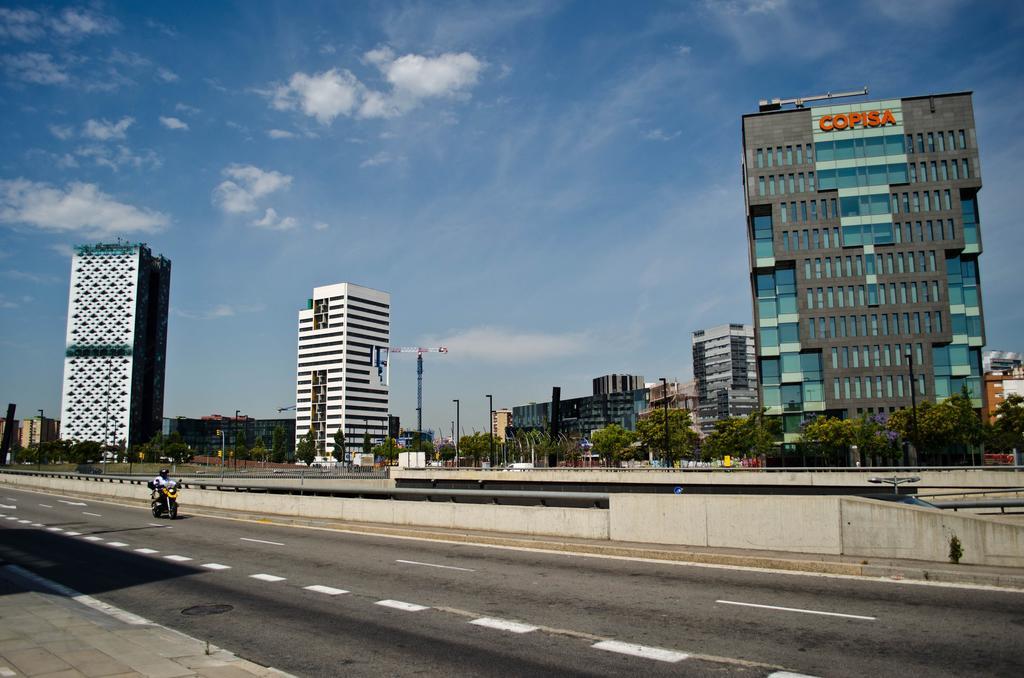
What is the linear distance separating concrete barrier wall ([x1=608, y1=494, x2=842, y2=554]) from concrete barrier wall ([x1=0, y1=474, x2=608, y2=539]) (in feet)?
3.19

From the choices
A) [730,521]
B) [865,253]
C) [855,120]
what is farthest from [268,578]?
[855,120]

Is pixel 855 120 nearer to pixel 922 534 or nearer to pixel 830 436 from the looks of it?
pixel 830 436

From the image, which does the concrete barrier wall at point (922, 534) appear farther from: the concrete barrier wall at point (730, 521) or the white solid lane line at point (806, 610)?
the white solid lane line at point (806, 610)

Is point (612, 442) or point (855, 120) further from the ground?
point (855, 120)

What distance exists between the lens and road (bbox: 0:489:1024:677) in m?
8.41

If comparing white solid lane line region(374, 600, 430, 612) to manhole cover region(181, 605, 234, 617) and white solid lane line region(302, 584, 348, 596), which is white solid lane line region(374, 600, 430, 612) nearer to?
white solid lane line region(302, 584, 348, 596)

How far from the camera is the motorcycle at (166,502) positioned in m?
30.6

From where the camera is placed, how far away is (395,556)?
18.2 metres

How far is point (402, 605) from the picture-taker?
12047 millimetres

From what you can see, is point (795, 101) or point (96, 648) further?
point (795, 101)

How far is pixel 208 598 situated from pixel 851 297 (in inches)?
3604

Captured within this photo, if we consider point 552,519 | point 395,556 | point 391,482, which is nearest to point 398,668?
point 395,556

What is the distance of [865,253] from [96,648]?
96.9 m

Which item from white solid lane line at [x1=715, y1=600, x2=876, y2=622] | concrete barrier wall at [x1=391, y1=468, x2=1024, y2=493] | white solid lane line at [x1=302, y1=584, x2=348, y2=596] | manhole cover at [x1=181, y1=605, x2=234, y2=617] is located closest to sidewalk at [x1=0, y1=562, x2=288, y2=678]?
manhole cover at [x1=181, y1=605, x2=234, y2=617]
